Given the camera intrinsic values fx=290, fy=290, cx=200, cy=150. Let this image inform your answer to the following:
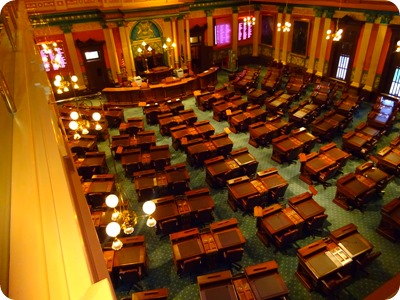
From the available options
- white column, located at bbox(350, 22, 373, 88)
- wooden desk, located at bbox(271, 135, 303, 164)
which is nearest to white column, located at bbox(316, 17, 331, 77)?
white column, located at bbox(350, 22, 373, 88)

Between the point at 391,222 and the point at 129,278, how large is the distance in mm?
5776

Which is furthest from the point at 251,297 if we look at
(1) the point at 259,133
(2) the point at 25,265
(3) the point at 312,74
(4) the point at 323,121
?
(3) the point at 312,74

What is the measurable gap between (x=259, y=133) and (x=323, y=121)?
2.48m

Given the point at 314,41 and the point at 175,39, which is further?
the point at 175,39

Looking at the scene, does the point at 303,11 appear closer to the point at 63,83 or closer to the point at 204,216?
the point at 63,83

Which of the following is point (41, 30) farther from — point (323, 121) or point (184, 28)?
point (323, 121)

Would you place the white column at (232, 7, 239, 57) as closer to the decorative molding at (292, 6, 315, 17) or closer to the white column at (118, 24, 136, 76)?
the decorative molding at (292, 6, 315, 17)

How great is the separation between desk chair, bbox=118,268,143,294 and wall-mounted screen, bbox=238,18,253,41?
52.8 ft

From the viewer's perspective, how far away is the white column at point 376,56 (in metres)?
11.8

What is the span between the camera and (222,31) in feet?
58.0

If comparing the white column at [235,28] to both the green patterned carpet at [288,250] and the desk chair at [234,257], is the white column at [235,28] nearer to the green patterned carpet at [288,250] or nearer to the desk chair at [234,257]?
the green patterned carpet at [288,250]

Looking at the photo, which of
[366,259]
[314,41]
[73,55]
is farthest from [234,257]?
[73,55]

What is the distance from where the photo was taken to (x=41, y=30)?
13.7 metres

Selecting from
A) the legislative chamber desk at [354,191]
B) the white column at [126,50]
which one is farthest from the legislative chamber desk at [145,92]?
the legislative chamber desk at [354,191]
